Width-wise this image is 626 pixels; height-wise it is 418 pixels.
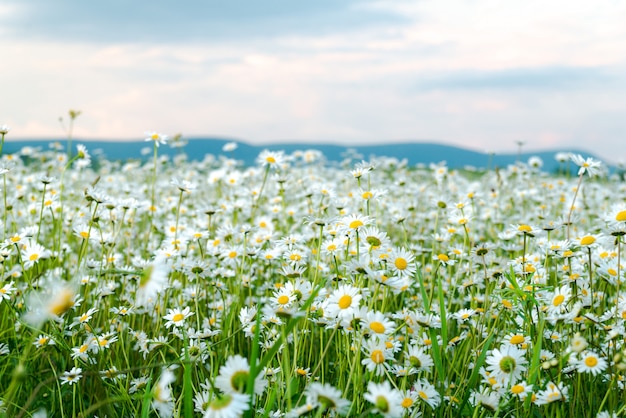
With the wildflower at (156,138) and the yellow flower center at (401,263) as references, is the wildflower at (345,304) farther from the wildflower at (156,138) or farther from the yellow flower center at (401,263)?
the wildflower at (156,138)

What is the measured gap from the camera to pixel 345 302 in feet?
6.15

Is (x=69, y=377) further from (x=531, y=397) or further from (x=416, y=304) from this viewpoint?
(x=416, y=304)

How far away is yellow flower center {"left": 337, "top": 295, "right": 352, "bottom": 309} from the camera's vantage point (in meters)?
1.87

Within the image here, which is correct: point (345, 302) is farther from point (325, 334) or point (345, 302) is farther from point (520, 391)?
point (325, 334)

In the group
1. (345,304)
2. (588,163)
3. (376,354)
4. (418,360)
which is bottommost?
(418,360)

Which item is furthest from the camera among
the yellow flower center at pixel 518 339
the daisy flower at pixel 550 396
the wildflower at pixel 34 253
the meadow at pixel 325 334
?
the wildflower at pixel 34 253

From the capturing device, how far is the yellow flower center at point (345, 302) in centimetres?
187

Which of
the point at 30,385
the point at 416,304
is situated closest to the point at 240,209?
the point at 416,304

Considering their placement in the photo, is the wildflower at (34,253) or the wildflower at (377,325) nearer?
the wildflower at (377,325)

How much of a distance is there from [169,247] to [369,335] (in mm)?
1706

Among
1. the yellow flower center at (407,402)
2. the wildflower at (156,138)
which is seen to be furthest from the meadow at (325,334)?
the wildflower at (156,138)

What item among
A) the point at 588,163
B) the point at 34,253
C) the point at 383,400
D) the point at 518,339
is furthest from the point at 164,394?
the point at 588,163

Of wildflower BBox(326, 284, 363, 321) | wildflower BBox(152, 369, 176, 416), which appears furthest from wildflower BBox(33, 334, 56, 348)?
wildflower BBox(326, 284, 363, 321)

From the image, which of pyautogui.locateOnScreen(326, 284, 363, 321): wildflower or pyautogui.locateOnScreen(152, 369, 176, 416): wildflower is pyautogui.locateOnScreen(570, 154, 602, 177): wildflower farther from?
pyautogui.locateOnScreen(152, 369, 176, 416): wildflower
